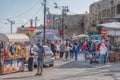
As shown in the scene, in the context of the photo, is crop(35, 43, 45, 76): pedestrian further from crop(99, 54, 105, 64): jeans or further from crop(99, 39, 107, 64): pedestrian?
crop(99, 54, 105, 64): jeans

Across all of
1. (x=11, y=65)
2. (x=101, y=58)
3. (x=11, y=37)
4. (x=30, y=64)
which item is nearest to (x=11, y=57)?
(x=11, y=65)

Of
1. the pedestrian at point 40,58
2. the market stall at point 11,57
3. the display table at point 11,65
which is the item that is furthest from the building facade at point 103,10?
the pedestrian at point 40,58

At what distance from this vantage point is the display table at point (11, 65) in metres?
20.7

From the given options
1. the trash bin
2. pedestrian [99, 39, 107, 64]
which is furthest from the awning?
pedestrian [99, 39, 107, 64]

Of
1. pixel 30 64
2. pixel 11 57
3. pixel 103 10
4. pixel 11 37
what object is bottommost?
pixel 30 64

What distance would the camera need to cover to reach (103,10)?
257 feet

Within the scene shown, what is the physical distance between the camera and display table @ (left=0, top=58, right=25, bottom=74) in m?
20.7

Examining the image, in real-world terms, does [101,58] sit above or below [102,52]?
below

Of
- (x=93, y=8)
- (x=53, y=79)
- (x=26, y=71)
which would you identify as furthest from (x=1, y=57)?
(x=93, y=8)

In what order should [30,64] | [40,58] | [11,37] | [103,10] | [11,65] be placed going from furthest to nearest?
[103,10], [11,37], [30,64], [11,65], [40,58]

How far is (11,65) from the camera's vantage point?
21500 millimetres

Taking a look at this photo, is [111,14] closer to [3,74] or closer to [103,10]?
[103,10]

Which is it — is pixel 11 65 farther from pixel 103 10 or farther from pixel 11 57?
pixel 103 10

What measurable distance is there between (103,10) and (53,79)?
201 ft
